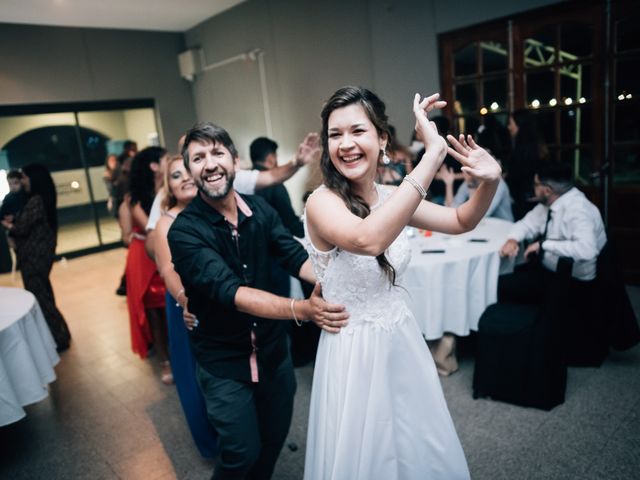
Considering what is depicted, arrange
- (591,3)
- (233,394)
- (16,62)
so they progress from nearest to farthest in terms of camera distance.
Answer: (233,394)
(591,3)
(16,62)

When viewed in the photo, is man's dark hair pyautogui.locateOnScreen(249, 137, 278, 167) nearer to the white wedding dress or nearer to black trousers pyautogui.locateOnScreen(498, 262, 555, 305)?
black trousers pyautogui.locateOnScreen(498, 262, 555, 305)

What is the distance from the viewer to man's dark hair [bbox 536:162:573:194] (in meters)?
3.00

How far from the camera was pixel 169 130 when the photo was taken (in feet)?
29.3

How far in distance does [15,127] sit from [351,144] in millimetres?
7998

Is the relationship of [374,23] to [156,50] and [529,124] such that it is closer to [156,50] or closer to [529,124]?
[529,124]

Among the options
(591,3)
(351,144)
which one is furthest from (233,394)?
(591,3)

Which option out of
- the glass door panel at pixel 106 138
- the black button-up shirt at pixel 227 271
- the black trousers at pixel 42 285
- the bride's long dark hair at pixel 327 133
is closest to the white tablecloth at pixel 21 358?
the black button-up shirt at pixel 227 271

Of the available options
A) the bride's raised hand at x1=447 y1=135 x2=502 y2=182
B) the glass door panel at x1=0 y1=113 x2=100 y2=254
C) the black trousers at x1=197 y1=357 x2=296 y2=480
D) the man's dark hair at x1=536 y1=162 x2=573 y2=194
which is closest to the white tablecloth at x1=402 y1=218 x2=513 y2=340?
the man's dark hair at x1=536 y1=162 x2=573 y2=194

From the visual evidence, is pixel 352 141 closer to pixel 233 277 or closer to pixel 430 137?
pixel 430 137

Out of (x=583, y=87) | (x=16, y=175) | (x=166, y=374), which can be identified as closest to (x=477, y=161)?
(x=166, y=374)

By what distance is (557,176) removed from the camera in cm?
302

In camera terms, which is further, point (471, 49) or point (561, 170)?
point (471, 49)

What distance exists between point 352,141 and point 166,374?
2.78m

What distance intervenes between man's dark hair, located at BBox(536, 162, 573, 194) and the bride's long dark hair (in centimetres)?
199
